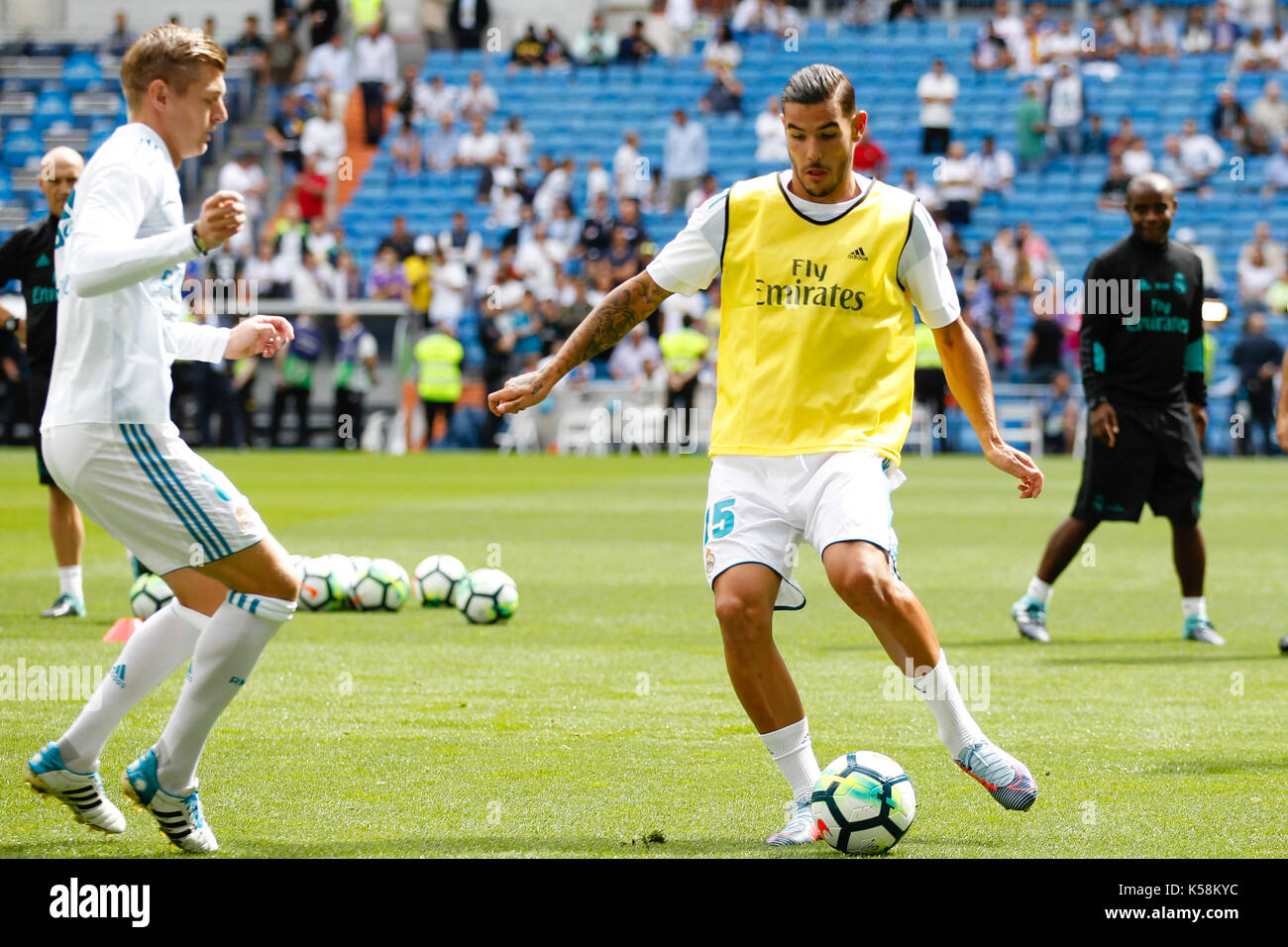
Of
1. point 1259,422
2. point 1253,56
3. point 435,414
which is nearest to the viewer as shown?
point 1259,422

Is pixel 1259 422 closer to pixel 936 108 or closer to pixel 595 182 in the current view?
pixel 936 108

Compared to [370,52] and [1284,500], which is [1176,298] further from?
[370,52]

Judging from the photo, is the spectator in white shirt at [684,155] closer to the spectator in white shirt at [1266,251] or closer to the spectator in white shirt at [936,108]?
the spectator in white shirt at [936,108]

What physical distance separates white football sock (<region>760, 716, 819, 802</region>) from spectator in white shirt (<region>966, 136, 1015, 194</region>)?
88.3 feet

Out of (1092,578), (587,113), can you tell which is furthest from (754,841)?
(587,113)

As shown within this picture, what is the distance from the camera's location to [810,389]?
5184mm

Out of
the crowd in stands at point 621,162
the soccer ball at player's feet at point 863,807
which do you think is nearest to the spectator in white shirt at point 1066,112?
the crowd in stands at point 621,162

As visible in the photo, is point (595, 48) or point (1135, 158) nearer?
point (1135, 158)

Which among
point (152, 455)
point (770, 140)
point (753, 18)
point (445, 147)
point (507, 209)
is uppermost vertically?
point (753, 18)

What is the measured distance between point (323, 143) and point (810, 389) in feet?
95.1

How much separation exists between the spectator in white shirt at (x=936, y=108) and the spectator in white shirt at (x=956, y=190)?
106cm

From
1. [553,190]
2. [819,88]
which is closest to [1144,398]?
[819,88]

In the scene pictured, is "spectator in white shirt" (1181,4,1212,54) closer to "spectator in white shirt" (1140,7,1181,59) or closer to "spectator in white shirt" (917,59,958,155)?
"spectator in white shirt" (1140,7,1181,59)

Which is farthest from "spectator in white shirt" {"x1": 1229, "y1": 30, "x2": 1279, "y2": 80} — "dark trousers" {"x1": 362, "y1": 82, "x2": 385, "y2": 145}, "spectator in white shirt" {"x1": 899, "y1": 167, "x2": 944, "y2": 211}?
"dark trousers" {"x1": 362, "y1": 82, "x2": 385, "y2": 145}
